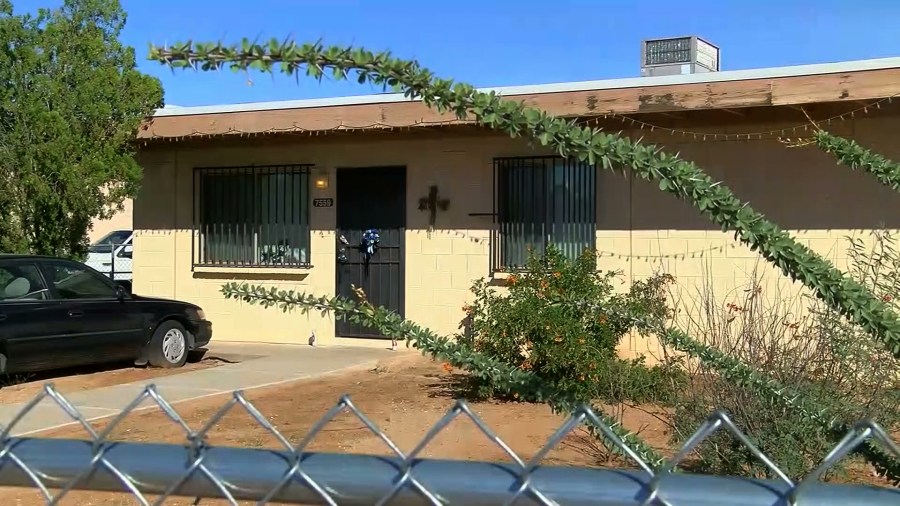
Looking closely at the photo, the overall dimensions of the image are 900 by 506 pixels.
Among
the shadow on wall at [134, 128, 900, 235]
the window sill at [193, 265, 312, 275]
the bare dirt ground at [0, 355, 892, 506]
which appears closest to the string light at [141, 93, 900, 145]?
the shadow on wall at [134, 128, 900, 235]

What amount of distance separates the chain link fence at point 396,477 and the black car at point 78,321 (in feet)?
26.5

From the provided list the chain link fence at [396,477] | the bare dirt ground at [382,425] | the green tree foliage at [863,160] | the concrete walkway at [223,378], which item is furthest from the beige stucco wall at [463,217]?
the chain link fence at [396,477]

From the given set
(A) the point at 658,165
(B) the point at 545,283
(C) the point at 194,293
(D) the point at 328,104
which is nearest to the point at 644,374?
(B) the point at 545,283

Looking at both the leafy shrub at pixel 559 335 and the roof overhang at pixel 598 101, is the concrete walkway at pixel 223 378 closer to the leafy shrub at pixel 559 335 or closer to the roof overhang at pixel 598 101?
the leafy shrub at pixel 559 335

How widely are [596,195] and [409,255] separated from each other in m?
2.66

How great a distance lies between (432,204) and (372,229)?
98cm

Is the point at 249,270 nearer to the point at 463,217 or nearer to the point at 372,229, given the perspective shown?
the point at 372,229

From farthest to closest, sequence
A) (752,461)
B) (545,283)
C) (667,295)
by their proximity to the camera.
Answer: (667,295) < (545,283) < (752,461)

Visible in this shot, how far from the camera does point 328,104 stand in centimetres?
1207

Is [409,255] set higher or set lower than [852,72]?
lower

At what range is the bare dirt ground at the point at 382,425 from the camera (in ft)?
20.9

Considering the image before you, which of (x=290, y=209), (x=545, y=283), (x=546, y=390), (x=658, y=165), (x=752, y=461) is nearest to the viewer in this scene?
(x=658, y=165)

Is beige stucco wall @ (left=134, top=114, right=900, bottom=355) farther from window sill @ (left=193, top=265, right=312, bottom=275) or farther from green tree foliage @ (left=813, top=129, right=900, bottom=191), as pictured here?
green tree foliage @ (left=813, top=129, right=900, bottom=191)

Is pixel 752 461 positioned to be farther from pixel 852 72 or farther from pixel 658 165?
pixel 852 72
